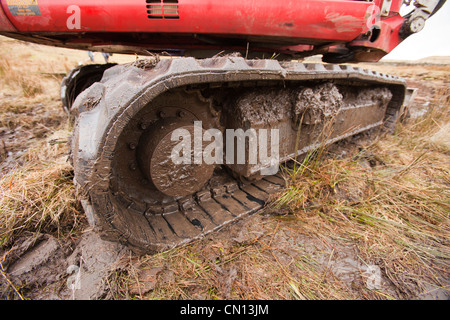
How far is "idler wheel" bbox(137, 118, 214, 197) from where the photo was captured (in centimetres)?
133

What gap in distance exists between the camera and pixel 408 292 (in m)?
1.28

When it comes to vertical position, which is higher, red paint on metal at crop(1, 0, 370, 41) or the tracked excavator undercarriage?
red paint on metal at crop(1, 0, 370, 41)

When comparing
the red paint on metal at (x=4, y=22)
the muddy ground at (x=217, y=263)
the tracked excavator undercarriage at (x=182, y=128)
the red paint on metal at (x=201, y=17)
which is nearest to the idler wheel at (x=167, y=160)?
the tracked excavator undercarriage at (x=182, y=128)

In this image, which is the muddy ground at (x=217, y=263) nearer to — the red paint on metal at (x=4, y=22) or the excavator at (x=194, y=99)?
the excavator at (x=194, y=99)

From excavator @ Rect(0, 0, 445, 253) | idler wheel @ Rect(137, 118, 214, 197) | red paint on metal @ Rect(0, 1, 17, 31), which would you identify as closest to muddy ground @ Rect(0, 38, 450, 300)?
excavator @ Rect(0, 0, 445, 253)

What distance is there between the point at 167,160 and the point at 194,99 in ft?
1.64

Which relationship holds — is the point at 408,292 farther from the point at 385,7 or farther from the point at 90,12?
the point at 90,12

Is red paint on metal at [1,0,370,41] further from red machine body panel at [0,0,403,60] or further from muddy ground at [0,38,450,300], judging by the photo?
muddy ground at [0,38,450,300]

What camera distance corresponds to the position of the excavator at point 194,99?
1062mm

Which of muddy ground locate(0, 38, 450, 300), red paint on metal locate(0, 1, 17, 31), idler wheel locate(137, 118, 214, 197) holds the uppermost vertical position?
red paint on metal locate(0, 1, 17, 31)

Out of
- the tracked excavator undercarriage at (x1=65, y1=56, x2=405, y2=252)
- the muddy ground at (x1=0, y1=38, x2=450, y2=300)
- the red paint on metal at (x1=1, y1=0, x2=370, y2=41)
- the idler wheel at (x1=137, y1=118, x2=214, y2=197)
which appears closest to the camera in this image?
the tracked excavator undercarriage at (x1=65, y1=56, x2=405, y2=252)

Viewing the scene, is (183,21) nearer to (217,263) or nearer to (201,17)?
(201,17)

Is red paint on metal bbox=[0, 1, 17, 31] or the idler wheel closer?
the idler wheel

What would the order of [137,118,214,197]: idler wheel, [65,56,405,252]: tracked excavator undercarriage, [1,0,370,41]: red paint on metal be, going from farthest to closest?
[1,0,370,41]: red paint on metal, [137,118,214,197]: idler wheel, [65,56,405,252]: tracked excavator undercarriage
